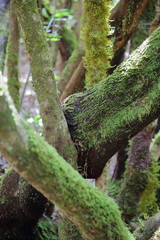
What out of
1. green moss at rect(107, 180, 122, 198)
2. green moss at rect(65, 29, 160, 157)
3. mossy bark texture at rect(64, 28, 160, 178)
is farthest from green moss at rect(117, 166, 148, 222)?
green moss at rect(65, 29, 160, 157)

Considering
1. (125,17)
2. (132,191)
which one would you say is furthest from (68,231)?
(125,17)

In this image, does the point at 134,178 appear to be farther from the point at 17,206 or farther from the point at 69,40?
the point at 69,40

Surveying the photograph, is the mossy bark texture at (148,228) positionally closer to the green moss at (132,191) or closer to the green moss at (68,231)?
the green moss at (68,231)

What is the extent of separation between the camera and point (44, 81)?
2365 mm

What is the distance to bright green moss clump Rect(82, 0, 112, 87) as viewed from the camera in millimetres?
2885

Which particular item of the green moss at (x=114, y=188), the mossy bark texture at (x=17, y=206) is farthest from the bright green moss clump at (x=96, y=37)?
the green moss at (x=114, y=188)

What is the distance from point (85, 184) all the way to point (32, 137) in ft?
1.39

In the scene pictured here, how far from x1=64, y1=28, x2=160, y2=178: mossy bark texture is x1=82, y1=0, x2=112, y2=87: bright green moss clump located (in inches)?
20.4

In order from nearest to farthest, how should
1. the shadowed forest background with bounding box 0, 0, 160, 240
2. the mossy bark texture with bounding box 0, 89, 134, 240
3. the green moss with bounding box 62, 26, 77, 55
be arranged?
the mossy bark texture with bounding box 0, 89, 134, 240
the shadowed forest background with bounding box 0, 0, 160, 240
the green moss with bounding box 62, 26, 77, 55

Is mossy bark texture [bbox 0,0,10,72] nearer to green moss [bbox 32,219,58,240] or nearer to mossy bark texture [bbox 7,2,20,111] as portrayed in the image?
mossy bark texture [bbox 7,2,20,111]

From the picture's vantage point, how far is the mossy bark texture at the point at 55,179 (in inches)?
54.3

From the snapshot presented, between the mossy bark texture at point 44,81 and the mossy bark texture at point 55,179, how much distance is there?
620 millimetres

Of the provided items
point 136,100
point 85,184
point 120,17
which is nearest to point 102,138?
point 136,100

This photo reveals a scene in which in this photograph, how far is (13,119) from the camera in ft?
4.54
